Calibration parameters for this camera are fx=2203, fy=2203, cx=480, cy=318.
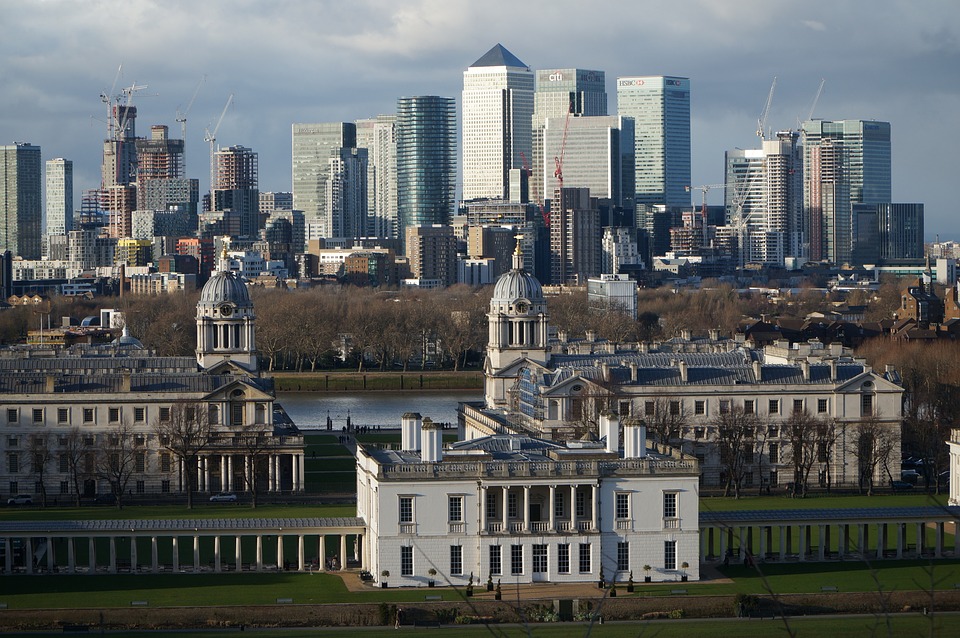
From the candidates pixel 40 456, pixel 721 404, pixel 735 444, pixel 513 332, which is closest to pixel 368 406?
pixel 513 332

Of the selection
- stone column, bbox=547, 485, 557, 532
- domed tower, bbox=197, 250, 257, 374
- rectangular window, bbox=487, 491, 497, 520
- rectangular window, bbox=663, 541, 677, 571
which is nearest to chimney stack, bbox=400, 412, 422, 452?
rectangular window, bbox=487, 491, 497, 520

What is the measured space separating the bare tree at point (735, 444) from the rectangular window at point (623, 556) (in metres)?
24.0

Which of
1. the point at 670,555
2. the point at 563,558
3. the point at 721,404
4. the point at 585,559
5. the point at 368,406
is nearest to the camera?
the point at 563,558

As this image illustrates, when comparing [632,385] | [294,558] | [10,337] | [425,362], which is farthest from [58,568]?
[10,337]

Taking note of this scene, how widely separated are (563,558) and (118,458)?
31629 millimetres

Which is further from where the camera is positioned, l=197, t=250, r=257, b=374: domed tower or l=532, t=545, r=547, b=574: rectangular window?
l=197, t=250, r=257, b=374: domed tower

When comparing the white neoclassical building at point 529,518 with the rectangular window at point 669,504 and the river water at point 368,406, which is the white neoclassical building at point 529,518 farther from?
the river water at point 368,406

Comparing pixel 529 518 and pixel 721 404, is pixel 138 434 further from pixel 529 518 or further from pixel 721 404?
pixel 529 518

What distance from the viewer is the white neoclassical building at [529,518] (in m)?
67.4

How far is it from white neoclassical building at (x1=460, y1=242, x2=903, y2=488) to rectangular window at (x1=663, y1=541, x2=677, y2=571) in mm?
22954

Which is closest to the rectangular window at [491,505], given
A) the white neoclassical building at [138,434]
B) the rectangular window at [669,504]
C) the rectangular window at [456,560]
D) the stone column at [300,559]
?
the rectangular window at [456,560]

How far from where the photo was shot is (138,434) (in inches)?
3824

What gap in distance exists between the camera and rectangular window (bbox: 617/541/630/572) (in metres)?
68.2

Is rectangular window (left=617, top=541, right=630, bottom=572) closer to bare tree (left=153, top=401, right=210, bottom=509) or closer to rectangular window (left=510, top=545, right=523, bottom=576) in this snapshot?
rectangular window (left=510, top=545, right=523, bottom=576)
